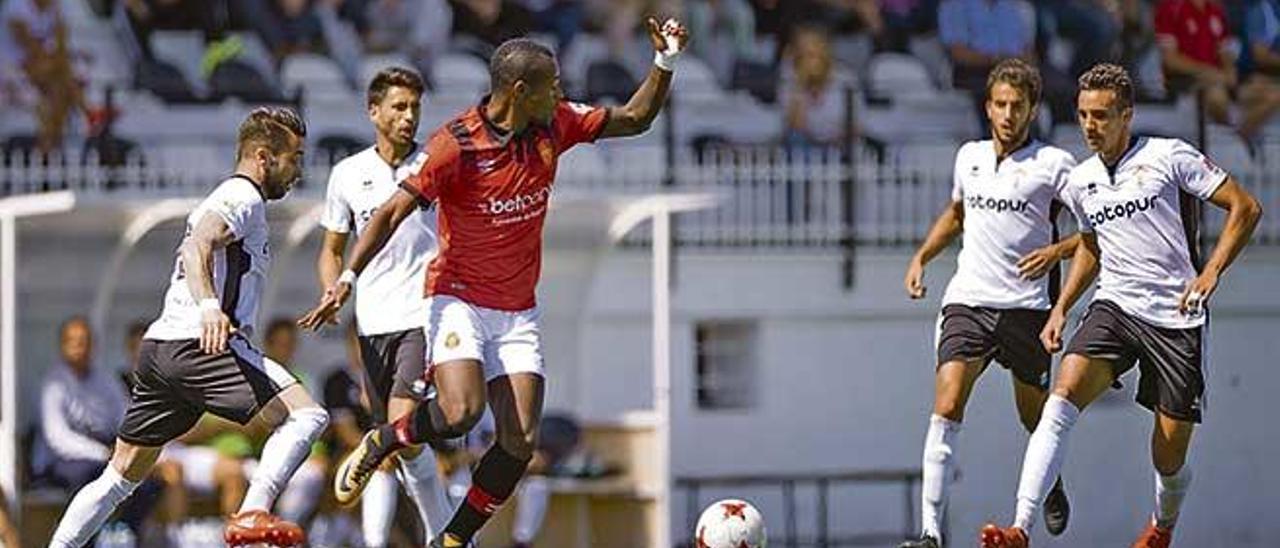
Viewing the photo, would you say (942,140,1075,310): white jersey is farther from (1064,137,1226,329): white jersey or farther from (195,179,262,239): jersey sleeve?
(195,179,262,239): jersey sleeve

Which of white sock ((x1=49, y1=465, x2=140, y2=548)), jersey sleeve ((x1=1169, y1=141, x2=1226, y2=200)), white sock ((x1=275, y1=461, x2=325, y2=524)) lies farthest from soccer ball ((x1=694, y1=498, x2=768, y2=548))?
white sock ((x1=275, y1=461, x2=325, y2=524))

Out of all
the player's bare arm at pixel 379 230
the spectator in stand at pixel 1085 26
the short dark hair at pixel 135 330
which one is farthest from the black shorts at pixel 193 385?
the spectator in stand at pixel 1085 26

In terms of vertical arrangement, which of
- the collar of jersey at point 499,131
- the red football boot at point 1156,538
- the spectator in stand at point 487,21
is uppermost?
the spectator in stand at point 487,21

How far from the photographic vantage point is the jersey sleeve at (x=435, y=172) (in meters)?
14.4

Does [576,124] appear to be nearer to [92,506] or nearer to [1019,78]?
[1019,78]

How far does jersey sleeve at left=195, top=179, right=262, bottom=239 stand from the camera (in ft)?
46.3

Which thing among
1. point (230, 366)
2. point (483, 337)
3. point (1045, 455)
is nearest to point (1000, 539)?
point (1045, 455)

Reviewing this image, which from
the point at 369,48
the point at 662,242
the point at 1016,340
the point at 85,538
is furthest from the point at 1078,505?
the point at 85,538

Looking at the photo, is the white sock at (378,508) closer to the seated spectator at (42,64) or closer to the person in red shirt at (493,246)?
the person in red shirt at (493,246)

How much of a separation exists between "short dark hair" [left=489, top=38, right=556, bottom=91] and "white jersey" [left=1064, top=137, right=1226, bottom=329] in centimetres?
→ 237

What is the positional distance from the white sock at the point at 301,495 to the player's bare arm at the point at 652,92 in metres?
5.63

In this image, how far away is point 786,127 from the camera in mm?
23812

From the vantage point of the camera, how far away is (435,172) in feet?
47.2

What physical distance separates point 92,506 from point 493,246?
1.97m
